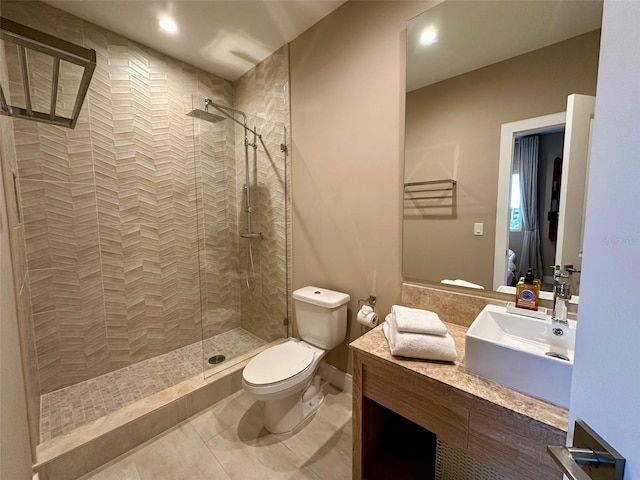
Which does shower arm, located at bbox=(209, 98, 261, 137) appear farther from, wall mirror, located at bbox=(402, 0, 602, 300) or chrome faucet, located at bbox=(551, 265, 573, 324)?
chrome faucet, located at bbox=(551, 265, 573, 324)

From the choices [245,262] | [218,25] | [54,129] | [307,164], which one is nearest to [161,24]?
[218,25]

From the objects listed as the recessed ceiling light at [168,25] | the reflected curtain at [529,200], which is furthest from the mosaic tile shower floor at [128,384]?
the recessed ceiling light at [168,25]

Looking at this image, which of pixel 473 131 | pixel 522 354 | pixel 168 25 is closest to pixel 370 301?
pixel 522 354

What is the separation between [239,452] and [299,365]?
0.57 m

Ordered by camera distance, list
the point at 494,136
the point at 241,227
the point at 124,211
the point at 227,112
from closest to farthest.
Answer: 1. the point at 494,136
2. the point at 124,211
3. the point at 227,112
4. the point at 241,227

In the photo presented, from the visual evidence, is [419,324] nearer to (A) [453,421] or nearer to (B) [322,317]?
(A) [453,421]

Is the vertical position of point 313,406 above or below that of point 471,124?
below

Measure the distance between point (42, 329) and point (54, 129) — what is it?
139cm

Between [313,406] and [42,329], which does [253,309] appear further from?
[42,329]

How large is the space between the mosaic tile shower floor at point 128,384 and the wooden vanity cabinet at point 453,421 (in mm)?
1356

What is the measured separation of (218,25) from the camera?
6.27 feet

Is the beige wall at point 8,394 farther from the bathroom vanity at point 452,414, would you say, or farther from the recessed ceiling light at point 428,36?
the recessed ceiling light at point 428,36

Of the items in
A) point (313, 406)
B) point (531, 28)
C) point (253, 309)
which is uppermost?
point (531, 28)

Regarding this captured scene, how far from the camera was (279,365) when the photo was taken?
1637mm
